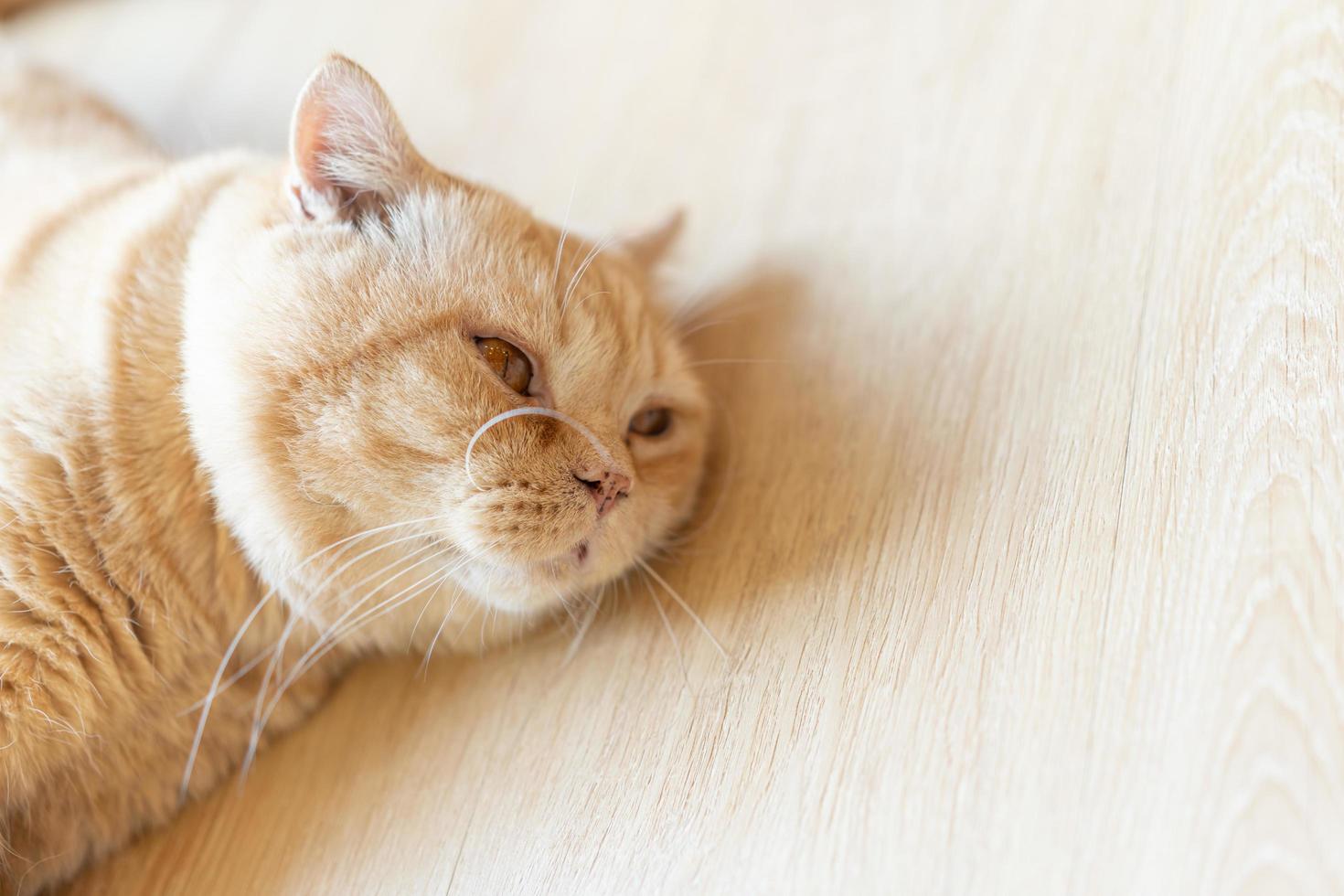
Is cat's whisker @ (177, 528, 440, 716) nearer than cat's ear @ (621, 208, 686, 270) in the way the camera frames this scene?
Yes

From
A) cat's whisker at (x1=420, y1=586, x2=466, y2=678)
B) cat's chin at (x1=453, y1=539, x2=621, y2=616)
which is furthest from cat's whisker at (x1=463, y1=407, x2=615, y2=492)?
cat's whisker at (x1=420, y1=586, x2=466, y2=678)

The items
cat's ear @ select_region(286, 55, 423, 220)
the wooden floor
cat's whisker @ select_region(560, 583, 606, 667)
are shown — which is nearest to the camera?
the wooden floor

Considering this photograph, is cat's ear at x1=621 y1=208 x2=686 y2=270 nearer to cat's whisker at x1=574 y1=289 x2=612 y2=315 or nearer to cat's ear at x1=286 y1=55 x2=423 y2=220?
cat's whisker at x1=574 y1=289 x2=612 y2=315

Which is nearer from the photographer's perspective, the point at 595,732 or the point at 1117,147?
the point at 595,732

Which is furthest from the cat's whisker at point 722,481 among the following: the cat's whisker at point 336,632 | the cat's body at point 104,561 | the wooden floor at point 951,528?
the cat's body at point 104,561

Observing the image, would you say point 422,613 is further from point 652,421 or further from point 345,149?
point 345,149

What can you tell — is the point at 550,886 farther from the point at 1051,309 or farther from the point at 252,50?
the point at 252,50

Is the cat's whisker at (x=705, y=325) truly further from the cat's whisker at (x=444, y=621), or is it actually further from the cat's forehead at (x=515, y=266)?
the cat's whisker at (x=444, y=621)

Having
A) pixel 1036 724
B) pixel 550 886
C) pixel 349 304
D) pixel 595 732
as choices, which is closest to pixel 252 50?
pixel 349 304
